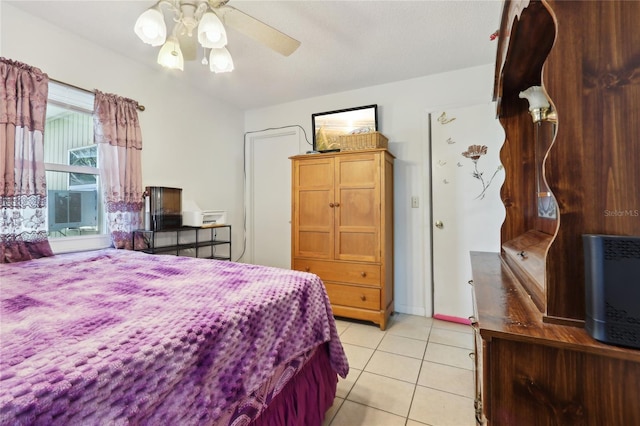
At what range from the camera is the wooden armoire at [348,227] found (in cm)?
261

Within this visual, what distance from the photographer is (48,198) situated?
6.95 ft

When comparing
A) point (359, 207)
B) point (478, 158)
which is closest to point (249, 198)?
point (359, 207)

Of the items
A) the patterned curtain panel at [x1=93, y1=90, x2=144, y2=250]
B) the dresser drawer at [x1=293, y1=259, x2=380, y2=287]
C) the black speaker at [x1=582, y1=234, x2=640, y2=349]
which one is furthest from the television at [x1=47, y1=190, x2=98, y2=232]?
the black speaker at [x1=582, y1=234, x2=640, y2=349]

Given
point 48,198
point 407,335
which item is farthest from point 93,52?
point 407,335

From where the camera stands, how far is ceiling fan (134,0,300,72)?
4.69 ft

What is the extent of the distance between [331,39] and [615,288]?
2.36 metres

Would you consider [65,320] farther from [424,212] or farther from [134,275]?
[424,212]

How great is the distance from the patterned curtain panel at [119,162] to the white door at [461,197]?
281 centimetres

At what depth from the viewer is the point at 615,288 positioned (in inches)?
20.6

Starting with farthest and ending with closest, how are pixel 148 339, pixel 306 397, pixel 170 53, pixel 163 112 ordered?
pixel 163 112
pixel 170 53
pixel 306 397
pixel 148 339

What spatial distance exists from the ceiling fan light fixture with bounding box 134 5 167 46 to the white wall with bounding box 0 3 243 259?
47.7 inches

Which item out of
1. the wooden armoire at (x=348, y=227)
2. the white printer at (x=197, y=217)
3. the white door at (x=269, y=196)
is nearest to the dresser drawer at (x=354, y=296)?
the wooden armoire at (x=348, y=227)

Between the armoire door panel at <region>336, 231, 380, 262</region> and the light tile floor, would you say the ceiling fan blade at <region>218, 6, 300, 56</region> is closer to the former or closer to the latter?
the armoire door panel at <region>336, 231, 380, 262</region>

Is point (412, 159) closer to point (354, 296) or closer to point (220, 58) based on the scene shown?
point (354, 296)
